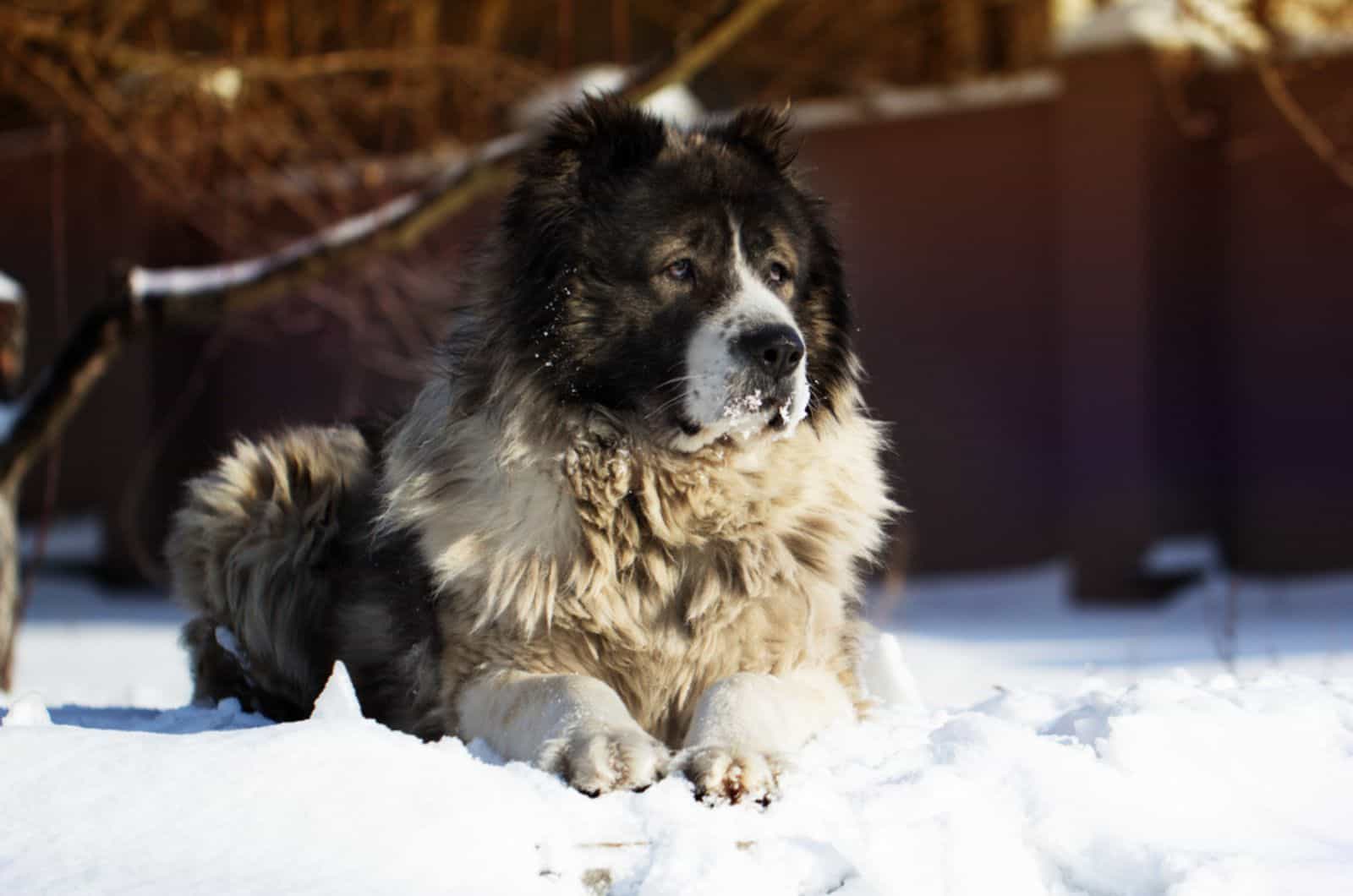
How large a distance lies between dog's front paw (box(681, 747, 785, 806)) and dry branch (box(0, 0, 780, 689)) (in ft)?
12.1

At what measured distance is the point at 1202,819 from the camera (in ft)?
8.92

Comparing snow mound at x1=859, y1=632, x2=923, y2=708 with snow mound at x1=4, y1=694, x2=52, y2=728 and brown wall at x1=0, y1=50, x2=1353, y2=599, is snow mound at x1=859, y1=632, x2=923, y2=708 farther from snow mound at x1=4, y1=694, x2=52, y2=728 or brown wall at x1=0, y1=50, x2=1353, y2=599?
brown wall at x1=0, y1=50, x2=1353, y2=599

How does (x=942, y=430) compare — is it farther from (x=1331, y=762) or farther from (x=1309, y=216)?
(x=1331, y=762)

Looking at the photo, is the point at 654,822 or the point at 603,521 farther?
the point at 603,521

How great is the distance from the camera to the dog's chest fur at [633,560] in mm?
3346

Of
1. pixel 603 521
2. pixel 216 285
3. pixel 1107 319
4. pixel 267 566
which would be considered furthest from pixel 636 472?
pixel 1107 319

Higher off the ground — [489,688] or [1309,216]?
[1309,216]

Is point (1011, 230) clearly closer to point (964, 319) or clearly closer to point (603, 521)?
point (964, 319)

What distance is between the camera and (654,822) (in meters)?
2.62

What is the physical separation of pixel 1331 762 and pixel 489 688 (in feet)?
5.55

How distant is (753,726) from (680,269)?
1148 millimetres

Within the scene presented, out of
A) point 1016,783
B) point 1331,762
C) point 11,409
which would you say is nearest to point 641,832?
point 1016,783

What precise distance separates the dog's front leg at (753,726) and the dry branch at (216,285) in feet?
10.8

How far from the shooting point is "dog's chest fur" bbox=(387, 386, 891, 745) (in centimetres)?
335
